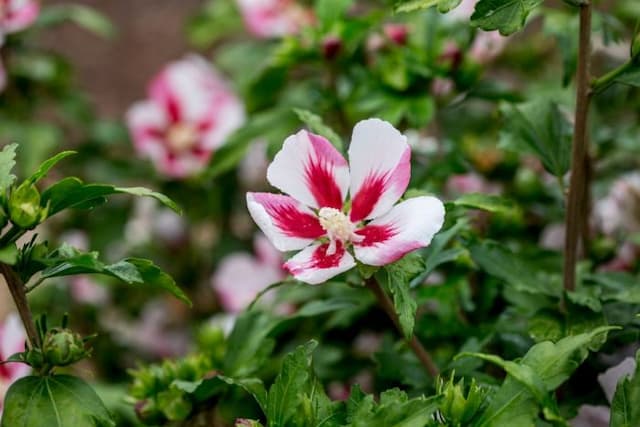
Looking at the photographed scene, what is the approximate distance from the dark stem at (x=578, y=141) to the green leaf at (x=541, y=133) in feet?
0.21

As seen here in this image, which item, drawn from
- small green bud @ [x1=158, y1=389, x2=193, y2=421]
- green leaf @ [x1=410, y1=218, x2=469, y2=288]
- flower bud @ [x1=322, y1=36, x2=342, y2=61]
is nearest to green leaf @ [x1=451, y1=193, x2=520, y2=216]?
green leaf @ [x1=410, y1=218, x2=469, y2=288]

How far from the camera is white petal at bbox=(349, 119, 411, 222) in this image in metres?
0.67

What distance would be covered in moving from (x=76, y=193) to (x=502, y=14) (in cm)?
32

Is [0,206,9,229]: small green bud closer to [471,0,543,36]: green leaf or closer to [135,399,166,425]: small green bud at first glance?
[135,399,166,425]: small green bud

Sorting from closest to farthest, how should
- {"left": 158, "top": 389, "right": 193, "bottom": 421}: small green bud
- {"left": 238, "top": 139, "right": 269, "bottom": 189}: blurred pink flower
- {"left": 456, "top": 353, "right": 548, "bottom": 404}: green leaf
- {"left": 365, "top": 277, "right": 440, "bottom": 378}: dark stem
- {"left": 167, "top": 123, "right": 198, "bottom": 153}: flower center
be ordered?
{"left": 456, "top": 353, "right": 548, "bottom": 404}: green leaf < {"left": 365, "top": 277, "right": 440, "bottom": 378}: dark stem < {"left": 158, "top": 389, "right": 193, "bottom": 421}: small green bud < {"left": 167, "top": 123, "right": 198, "bottom": 153}: flower center < {"left": 238, "top": 139, "right": 269, "bottom": 189}: blurred pink flower

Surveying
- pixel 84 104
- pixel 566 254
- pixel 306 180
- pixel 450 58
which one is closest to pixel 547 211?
pixel 450 58

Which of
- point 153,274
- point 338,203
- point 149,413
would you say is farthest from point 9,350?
point 338,203

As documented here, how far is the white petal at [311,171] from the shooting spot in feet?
2.24

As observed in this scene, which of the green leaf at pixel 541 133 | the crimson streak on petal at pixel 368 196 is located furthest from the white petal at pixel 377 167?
the green leaf at pixel 541 133

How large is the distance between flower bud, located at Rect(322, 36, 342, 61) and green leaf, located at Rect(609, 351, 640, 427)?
1.86ft

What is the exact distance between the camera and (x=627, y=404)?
641mm

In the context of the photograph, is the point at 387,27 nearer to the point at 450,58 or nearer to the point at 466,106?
the point at 450,58

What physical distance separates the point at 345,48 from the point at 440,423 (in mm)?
581

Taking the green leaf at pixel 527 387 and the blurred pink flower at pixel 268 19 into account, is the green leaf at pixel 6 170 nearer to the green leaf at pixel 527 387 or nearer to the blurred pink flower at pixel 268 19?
the green leaf at pixel 527 387
